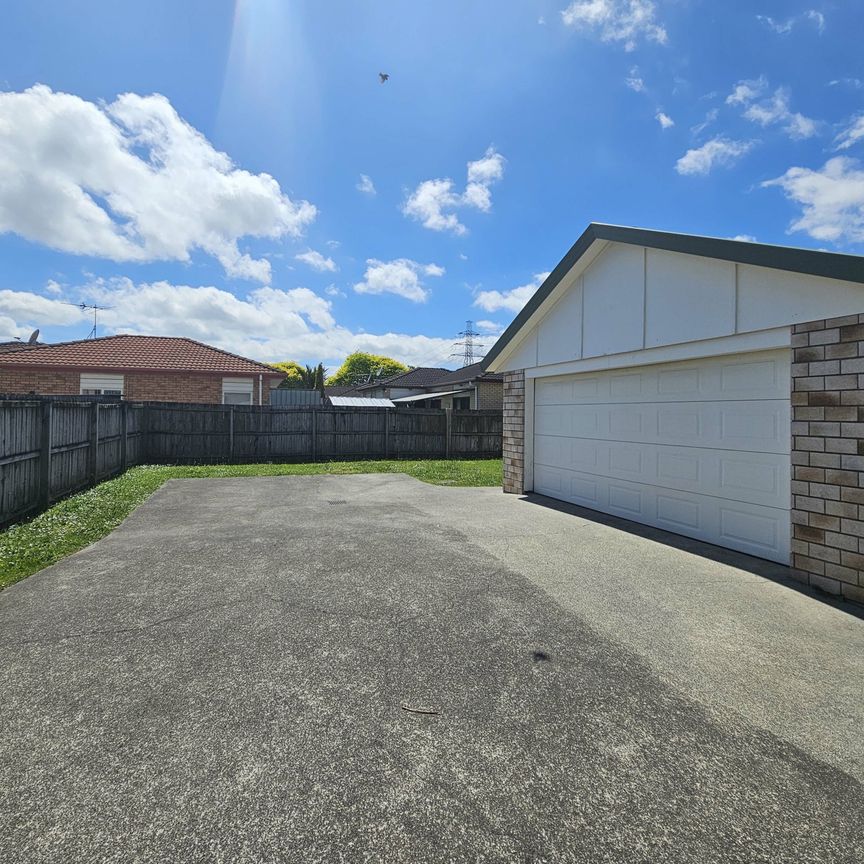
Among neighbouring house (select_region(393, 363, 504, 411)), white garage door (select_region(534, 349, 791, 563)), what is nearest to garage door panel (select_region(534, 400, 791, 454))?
white garage door (select_region(534, 349, 791, 563))

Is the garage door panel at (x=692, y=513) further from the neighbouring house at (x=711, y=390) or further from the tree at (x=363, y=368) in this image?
the tree at (x=363, y=368)

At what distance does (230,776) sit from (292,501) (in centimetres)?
676

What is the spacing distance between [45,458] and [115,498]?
138 cm

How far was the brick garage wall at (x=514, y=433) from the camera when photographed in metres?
9.61

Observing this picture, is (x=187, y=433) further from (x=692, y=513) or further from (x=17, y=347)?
(x=17, y=347)

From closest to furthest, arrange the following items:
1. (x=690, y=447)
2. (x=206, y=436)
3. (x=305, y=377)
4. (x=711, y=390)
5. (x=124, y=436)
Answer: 1. (x=711, y=390)
2. (x=690, y=447)
3. (x=124, y=436)
4. (x=206, y=436)
5. (x=305, y=377)

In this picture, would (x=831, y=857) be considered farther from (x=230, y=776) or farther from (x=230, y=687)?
(x=230, y=687)

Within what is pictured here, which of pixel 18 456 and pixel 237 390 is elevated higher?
pixel 237 390

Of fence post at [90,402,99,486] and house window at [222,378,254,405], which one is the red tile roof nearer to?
house window at [222,378,254,405]

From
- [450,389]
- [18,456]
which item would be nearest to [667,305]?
[18,456]

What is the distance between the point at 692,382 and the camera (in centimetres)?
610

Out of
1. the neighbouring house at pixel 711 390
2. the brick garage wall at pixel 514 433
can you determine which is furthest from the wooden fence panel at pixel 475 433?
the neighbouring house at pixel 711 390

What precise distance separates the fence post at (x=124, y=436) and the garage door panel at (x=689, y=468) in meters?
10.5

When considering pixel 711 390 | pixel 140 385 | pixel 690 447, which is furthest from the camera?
pixel 140 385
